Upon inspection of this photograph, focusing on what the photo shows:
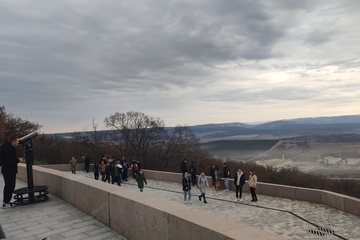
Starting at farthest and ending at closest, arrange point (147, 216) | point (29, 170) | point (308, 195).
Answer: point (308, 195)
point (29, 170)
point (147, 216)

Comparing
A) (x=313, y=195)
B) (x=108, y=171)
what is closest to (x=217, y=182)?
(x=313, y=195)

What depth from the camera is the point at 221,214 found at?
44.6ft

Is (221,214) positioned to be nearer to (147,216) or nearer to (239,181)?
(239,181)

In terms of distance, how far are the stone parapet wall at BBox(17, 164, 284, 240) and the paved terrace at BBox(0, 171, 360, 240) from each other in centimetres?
20

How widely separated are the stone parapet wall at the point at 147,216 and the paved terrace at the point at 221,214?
20 centimetres

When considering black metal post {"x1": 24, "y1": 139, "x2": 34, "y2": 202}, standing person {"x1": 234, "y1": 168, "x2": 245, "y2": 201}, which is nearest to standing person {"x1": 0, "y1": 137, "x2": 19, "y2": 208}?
black metal post {"x1": 24, "y1": 139, "x2": 34, "y2": 202}

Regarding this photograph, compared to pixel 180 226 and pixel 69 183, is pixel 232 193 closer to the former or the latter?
pixel 69 183

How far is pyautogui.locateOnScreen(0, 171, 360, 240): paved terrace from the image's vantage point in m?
5.35

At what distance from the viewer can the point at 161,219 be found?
3.99m

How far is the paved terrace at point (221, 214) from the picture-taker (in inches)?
211

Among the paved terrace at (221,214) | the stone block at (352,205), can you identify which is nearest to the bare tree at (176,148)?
the paved terrace at (221,214)

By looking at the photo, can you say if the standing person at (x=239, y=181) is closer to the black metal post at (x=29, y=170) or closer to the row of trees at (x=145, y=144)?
the black metal post at (x=29, y=170)

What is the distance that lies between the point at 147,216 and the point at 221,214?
9874mm

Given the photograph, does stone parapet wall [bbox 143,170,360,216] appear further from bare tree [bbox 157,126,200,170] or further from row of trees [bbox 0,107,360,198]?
bare tree [bbox 157,126,200,170]
